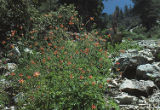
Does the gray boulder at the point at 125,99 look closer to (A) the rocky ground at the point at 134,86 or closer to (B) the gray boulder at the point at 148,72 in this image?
(A) the rocky ground at the point at 134,86

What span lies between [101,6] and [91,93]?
1367 centimetres

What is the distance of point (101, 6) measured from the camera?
15430mm

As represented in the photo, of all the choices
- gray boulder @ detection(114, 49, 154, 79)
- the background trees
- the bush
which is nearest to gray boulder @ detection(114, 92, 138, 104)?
gray boulder @ detection(114, 49, 154, 79)

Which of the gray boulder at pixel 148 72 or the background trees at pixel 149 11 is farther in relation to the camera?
the background trees at pixel 149 11

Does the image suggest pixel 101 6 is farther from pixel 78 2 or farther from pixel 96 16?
pixel 78 2

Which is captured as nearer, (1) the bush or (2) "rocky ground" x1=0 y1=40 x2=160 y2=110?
(2) "rocky ground" x1=0 y1=40 x2=160 y2=110

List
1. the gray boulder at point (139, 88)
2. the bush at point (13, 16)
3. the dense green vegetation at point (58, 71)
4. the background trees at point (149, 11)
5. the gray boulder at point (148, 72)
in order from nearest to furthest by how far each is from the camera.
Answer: the dense green vegetation at point (58, 71), the gray boulder at point (139, 88), the gray boulder at point (148, 72), the bush at point (13, 16), the background trees at point (149, 11)

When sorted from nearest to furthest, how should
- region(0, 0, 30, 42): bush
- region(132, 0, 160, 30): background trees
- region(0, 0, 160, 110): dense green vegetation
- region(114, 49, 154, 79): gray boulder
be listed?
region(0, 0, 160, 110): dense green vegetation
region(114, 49, 154, 79): gray boulder
region(0, 0, 30, 42): bush
region(132, 0, 160, 30): background trees

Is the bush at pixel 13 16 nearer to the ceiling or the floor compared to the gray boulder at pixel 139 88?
nearer to the ceiling

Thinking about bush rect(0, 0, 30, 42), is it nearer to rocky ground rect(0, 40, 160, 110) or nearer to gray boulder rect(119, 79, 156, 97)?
rocky ground rect(0, 40, 160, 110)

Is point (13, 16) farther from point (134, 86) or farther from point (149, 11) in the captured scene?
point (149, 11)

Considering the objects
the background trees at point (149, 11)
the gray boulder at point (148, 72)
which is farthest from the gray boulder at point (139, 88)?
the background trees at point (149, 11)

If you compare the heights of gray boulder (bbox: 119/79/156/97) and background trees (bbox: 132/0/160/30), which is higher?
background trees (bbox: 132/0/160/30)

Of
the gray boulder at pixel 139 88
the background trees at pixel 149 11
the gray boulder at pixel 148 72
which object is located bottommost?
the gray boulder at pixel 139 88
